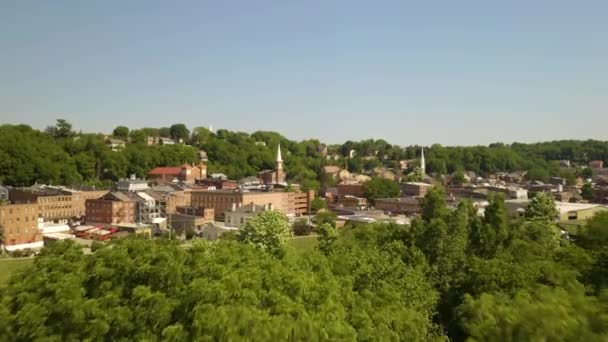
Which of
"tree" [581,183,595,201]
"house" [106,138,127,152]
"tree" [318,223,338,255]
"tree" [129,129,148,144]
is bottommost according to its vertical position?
"tree" [581,183,595,201]

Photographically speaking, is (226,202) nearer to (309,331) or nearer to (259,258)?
(259,258)

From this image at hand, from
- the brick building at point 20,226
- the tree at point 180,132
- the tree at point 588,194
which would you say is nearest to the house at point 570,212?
the tree at point 588,194

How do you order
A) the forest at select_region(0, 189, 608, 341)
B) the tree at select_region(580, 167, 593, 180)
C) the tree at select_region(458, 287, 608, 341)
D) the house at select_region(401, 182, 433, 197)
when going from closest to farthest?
the tree at select_region(458, 287, 608, 341)
the forest at select_region(0, 189, 608, 341)
the house at select_region(401, 182, 433, 197)
the tree at select_region(580, 167, 593, 180)

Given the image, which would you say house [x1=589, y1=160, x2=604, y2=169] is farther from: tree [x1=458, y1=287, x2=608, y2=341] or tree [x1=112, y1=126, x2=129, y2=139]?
tree [x1=458, y1=287, x2=608, y2=341]

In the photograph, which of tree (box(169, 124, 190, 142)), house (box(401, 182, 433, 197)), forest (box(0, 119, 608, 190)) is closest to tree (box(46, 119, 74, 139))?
forest (box(0, 119, 608, 190))

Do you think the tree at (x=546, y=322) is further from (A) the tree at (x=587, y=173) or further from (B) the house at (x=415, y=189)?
(A) the tree at (x=587, y=173)

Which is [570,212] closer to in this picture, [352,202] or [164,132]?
[352,202]

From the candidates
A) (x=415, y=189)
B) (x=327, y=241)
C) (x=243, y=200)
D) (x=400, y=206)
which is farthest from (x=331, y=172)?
(x=327, y=241)

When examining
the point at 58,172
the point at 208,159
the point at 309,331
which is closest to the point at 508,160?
A: the point at 208,159
